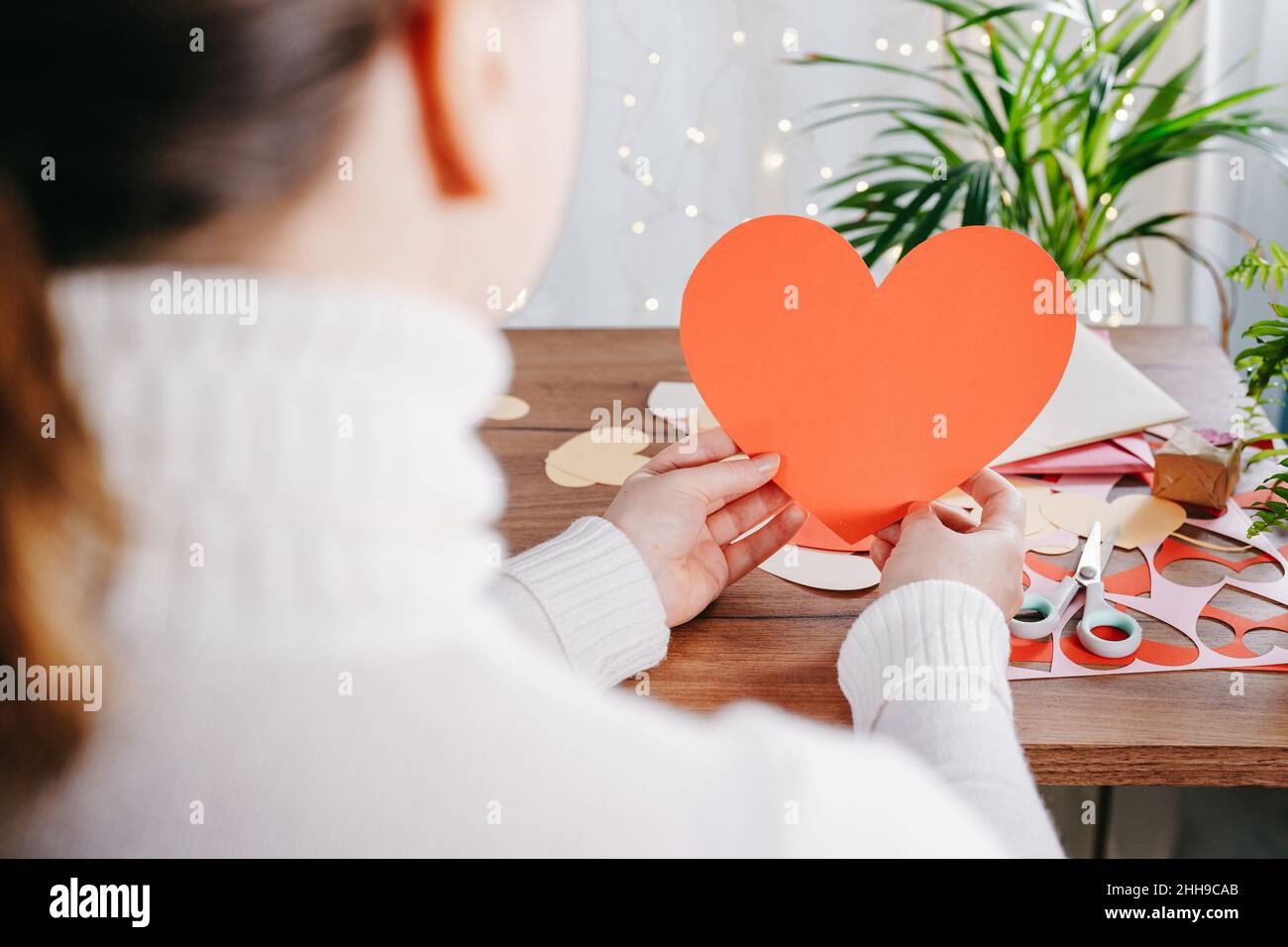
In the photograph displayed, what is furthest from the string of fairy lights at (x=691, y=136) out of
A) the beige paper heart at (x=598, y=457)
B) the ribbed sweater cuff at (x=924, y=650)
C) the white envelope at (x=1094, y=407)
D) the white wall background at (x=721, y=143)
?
the ribbed sweater cuff at (x=924, y=650)

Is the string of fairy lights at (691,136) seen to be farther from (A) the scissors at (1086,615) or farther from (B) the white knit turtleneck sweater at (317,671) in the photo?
(B) the white knit turtleneck sweater at (317,671)

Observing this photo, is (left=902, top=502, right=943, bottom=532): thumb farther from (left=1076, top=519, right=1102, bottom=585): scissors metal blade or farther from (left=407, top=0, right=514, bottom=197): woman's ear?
(left=407, top=0, right=514, bottom=197): woman's ear

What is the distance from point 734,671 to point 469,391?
43cm

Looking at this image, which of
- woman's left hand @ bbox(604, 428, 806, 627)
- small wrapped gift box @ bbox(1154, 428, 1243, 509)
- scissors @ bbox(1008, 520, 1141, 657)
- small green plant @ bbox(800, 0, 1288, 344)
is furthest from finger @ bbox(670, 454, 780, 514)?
small green plant @ bbox(800, 0, 1288, 344)

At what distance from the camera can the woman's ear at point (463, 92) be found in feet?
1.24

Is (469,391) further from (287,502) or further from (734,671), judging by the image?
(734,671)

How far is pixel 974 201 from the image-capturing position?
174 cm

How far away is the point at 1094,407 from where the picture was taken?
1.12 m

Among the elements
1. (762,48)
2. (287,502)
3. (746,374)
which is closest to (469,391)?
(287,502)

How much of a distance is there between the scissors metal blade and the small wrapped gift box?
0.13 m

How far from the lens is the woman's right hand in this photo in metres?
0.76

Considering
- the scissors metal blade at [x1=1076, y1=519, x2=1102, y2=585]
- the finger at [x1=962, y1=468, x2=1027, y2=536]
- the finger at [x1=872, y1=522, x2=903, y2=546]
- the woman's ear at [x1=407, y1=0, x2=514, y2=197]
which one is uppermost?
the woman's ear at [x1=407, y1=0, x2=514, y2=197]
